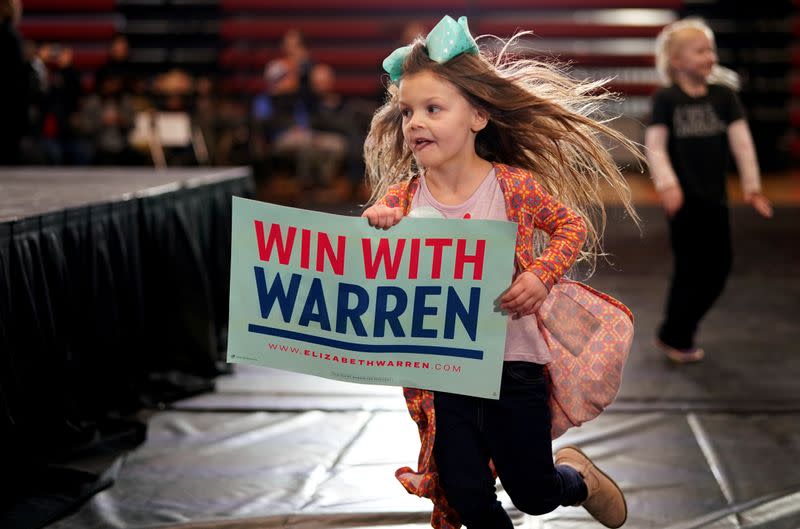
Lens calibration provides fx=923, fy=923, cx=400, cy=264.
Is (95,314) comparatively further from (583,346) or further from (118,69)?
(118,69)

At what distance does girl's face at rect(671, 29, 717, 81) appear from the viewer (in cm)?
310

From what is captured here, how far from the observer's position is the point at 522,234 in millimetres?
1656

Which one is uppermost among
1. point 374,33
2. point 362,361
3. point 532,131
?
point 374,33

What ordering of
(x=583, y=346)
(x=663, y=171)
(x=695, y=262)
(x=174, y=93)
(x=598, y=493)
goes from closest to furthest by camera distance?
(x=583, y=346)
(x=598, y=493)
(x=663, y=171)
(x=695, y=262)
(x=174, y=93)

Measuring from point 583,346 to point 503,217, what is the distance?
11.0 inches

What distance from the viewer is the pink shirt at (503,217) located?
1651 mm

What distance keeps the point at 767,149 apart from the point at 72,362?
920 cm

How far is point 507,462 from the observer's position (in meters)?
1.61

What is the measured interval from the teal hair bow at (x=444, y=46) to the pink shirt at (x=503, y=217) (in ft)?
0.78

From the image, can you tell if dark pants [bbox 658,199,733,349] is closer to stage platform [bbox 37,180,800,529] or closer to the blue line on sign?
stage platform [bbox 37,180,800,529]

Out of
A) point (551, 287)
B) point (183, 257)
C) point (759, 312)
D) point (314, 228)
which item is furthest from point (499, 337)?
point (759, 312)

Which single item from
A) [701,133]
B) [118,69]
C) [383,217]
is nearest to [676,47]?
[701,133]

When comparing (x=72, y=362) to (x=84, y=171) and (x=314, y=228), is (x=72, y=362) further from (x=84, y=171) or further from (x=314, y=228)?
(x=84, y=171)

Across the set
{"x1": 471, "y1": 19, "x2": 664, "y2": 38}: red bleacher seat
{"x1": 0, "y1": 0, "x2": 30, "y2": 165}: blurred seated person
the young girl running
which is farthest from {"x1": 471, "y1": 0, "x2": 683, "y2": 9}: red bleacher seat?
the young girl running
